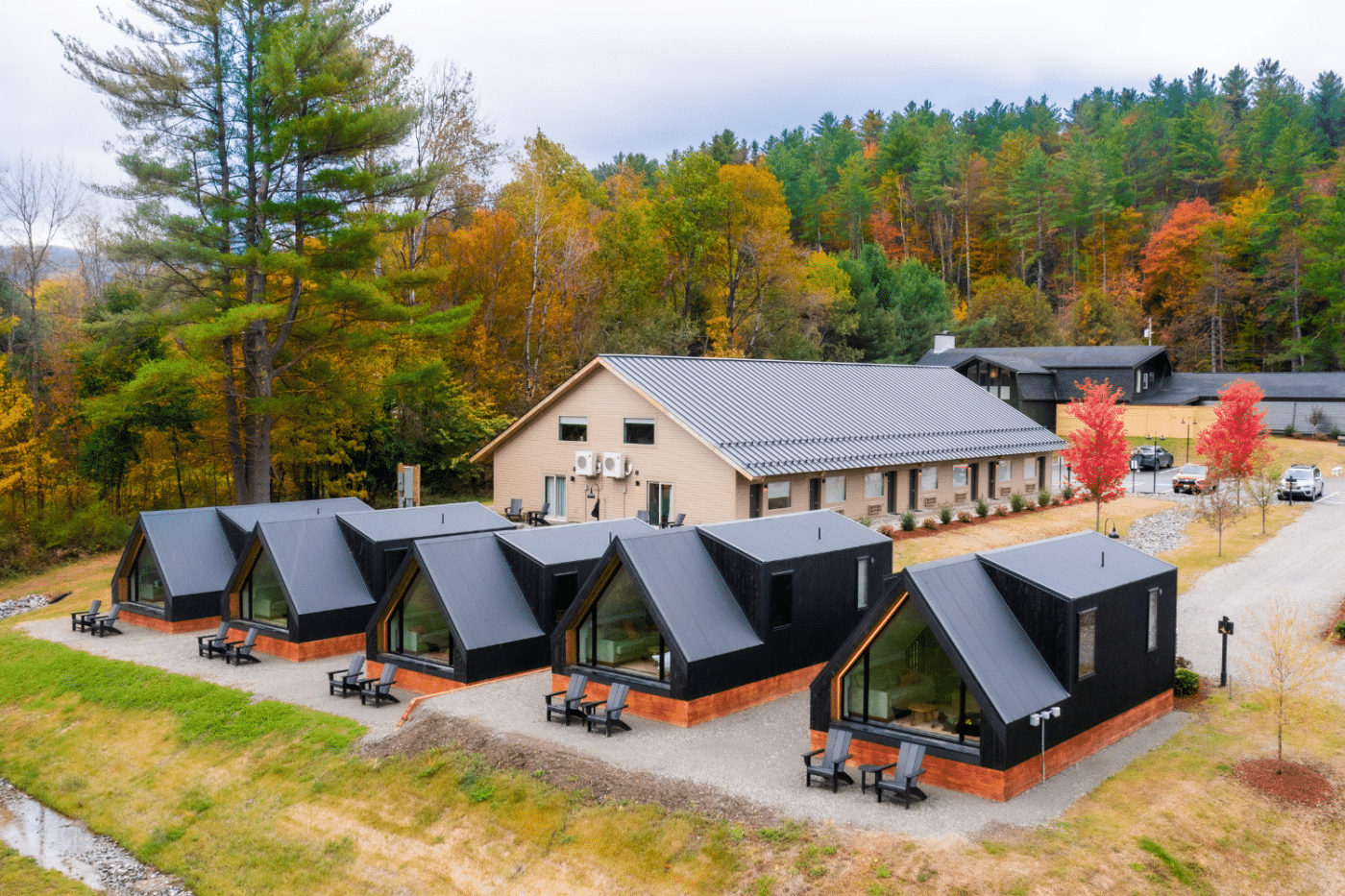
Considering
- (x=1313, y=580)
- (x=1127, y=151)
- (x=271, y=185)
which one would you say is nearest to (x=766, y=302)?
(x=271, y=185)

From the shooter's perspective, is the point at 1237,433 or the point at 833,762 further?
the point at 1237,433

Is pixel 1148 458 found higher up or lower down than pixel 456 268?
lower down

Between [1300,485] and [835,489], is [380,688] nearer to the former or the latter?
[835,489]

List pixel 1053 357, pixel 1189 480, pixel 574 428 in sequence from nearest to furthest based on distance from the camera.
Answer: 1. pixel 574 428
2. pixel 1189 480
3. pixel 1053 357

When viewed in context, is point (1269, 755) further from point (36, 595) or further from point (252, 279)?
point (36, 595)

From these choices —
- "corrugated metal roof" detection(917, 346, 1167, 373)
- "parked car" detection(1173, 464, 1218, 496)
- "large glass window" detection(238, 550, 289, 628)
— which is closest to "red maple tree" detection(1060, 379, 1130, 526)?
"parked car" detection(1173, 464, 1218, 496)

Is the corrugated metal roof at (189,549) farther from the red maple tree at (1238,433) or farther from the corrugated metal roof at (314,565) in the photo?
the red maple tree at (1238,433)

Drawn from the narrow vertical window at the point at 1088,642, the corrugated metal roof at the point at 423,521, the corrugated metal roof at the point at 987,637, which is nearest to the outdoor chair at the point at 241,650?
the corrugated metal roof at the point at 423,521

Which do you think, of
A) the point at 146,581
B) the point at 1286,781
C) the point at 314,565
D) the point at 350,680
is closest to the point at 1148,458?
the point at 1286,781
